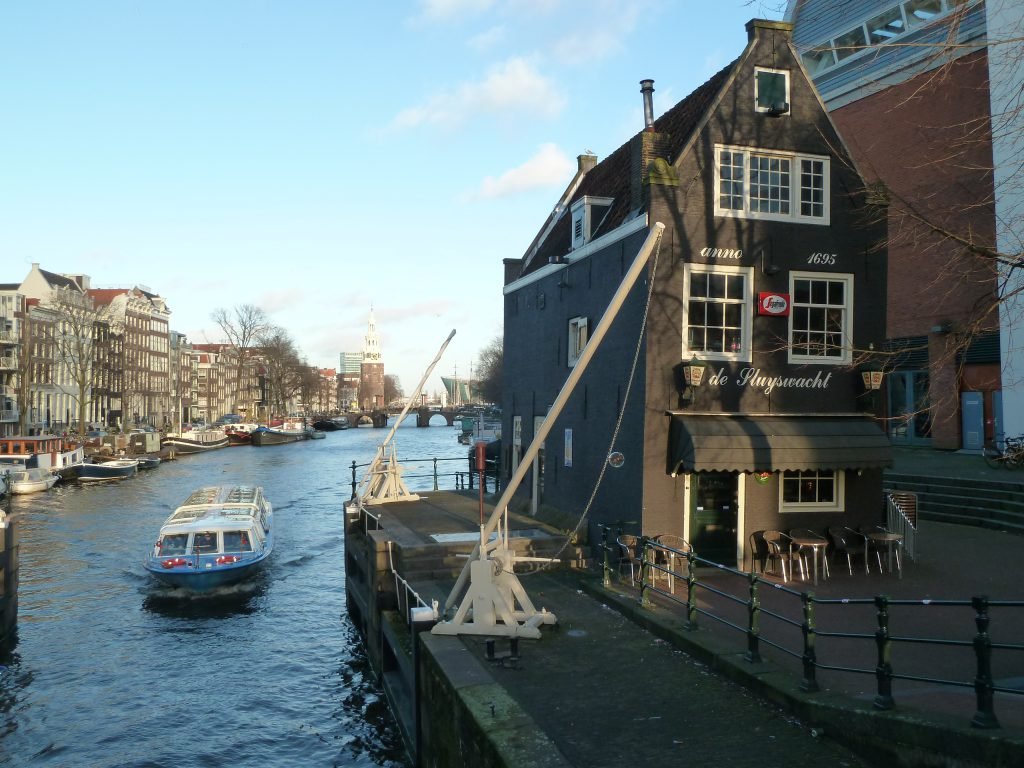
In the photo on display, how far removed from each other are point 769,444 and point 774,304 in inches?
111

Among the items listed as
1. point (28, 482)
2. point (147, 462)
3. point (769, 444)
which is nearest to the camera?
point (769, 444)

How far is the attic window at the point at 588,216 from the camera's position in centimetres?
1928

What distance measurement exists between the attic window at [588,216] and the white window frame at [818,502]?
7.00 meters

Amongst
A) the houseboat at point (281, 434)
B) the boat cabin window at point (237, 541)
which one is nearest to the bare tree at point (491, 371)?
the houseboat at point (281, 434)

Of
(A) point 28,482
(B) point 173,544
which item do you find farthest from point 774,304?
(A) point 28,482

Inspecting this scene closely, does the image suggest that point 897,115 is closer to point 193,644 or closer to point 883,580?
point 883,580

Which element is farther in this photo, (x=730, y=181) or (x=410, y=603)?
(x=730, y=181)

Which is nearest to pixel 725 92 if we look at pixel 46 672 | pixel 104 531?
pixel 46 672

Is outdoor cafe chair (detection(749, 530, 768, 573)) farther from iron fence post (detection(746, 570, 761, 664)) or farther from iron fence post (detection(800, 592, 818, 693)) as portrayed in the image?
iron fence post (detection(800, 592, 818, 693))

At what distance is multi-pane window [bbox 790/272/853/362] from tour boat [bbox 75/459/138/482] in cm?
4904

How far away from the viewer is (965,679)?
891cm

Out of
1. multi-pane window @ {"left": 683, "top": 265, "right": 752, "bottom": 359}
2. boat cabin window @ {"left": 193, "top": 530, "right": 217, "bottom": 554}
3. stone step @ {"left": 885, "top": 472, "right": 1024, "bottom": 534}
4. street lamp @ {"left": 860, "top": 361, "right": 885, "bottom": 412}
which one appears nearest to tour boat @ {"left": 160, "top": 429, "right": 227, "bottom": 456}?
boat cabin window @ {"left": 193, "top": 530, "right": 217, "bottom": 554}

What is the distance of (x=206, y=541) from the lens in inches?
956

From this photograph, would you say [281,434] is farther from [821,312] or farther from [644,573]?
[644,573]
